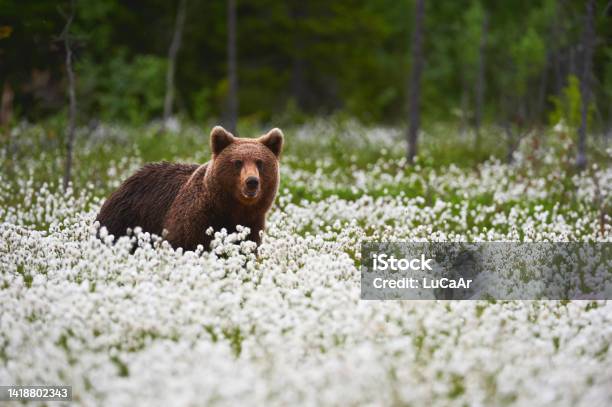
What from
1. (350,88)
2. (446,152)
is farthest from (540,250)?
(350,88)

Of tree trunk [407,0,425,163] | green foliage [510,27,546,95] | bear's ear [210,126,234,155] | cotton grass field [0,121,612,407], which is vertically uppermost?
green foliage [510,27,546,95]

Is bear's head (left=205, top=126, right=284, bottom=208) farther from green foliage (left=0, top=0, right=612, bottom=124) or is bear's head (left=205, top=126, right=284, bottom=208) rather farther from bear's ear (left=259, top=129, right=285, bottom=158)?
green foliage (left=0, top=0, right=612, bottom=124)

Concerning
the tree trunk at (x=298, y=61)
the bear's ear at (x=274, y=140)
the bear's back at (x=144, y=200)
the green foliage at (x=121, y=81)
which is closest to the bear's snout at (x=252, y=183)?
the bear's ear at (x=274, y=140)

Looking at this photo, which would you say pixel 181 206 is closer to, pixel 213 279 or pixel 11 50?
pixel 213 279

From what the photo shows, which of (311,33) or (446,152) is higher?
(311,33)

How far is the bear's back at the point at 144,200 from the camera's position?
26.8ft

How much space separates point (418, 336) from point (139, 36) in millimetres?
26119

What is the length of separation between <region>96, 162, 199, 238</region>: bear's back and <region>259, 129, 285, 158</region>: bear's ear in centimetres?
105

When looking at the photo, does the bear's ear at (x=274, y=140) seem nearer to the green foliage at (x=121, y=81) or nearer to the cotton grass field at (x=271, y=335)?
the cotton grass field at (x=271, y=335)

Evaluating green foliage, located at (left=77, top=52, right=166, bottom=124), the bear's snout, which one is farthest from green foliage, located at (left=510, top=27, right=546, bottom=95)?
the bear's snout

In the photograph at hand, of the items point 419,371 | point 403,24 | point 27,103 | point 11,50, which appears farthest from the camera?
point 403,24

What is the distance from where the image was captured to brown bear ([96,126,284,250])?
24.2 feet

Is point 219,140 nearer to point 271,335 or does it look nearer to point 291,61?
point 271,335

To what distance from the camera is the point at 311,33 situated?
32.2 meters
